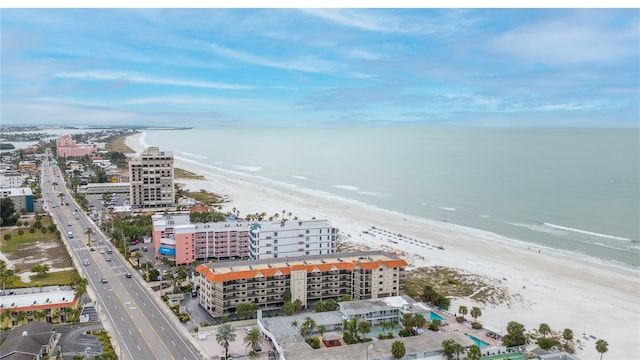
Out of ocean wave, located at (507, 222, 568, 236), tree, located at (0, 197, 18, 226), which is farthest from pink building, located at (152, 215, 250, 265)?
ocean wave, located at (507, 222, 568, 236)

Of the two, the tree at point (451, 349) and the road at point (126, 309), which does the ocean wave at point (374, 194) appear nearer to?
the road at point (126, 309)

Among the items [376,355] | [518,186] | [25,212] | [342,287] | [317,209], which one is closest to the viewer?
[376,355]

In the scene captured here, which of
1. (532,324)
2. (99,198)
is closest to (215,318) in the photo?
(532,324)

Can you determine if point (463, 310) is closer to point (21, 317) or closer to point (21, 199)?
point (21, 317)

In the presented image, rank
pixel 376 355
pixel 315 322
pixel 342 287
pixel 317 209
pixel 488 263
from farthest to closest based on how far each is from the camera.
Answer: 1. pixel 317 209
2. pixel 488 263
3. pixel 342 287
4. pixel 315 322
5. pixel 376 355

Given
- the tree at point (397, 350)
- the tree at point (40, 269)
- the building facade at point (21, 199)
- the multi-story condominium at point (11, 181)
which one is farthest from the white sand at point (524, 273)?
the multi-story condominium at point (11, 181)

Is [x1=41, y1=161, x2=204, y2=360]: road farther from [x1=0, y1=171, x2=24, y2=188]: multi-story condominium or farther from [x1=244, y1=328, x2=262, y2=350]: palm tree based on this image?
[x1=0, y1=171, x2=24, y2=188]: multi-story condominium

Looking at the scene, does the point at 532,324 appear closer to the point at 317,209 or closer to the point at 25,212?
the point at 317,209
